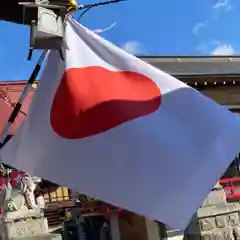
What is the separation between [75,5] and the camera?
12.2 feet

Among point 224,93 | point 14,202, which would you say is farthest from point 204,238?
point 224,93

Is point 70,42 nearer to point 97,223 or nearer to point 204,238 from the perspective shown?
point 204,238

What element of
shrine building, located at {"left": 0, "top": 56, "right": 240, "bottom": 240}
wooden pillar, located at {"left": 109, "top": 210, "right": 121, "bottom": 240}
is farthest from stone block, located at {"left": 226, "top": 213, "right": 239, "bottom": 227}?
shrine building, located at {"left": 0, "top": 56, "right": 240, "bottom": 240}

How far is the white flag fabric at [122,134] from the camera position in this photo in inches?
120

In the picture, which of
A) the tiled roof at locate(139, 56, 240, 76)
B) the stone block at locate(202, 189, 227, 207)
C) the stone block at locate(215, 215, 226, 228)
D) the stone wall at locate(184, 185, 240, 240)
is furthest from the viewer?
the tiled roof at locate(139, 56, 240, 76)

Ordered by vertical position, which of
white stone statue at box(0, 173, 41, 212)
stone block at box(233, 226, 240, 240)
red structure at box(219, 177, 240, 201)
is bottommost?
stone block at box(233, 226, 240, 240)

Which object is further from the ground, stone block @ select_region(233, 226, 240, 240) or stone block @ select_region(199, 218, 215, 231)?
stone block @ select_region(199, 218, 215, 231)

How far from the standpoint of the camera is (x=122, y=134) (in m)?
3.28

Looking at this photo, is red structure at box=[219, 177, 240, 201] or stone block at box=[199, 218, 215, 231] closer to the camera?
stone block at box=[199, 218, 215, 231]

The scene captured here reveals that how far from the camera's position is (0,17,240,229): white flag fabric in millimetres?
3041

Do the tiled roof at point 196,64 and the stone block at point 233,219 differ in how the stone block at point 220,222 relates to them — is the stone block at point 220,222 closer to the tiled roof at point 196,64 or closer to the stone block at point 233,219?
the stone block at point 233,219

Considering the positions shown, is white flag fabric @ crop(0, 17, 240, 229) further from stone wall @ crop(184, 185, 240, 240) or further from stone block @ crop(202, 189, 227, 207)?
stone block @ crop(202, 189, 227, 207)

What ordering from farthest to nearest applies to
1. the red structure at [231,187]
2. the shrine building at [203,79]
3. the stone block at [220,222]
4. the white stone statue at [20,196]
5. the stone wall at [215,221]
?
the shrine building at [203,79]
the red structure at [231,187]
the white stone statue at [20,196]
the stone block at [220,222]
the stone wall at [215,221]

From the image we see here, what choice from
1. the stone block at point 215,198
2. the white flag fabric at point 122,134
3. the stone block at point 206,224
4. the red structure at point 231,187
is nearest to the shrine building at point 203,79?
the red structure at point 231,187
